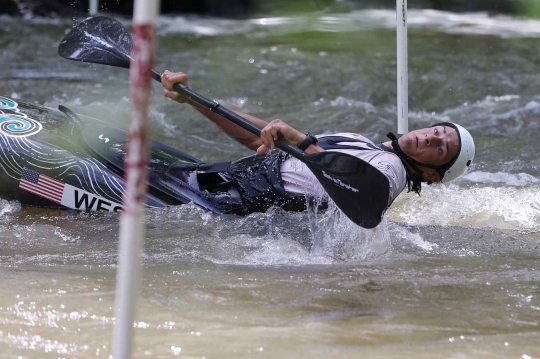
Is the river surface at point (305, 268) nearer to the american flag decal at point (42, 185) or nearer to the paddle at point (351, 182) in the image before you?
the american flag decal at point (42, 185)

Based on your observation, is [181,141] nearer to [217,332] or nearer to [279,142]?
[279,142]

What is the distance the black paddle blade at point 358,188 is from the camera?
9.66 feet

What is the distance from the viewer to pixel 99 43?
4.06 m

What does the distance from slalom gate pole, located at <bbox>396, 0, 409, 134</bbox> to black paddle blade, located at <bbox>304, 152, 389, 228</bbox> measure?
1.51m

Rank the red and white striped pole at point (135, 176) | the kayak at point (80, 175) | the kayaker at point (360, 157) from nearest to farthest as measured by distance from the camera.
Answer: the red and white striped pole at point (135, 176), the kayaker at point (360, 157), the kayak at point (80, 175)

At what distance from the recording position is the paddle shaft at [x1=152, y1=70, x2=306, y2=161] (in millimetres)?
3083

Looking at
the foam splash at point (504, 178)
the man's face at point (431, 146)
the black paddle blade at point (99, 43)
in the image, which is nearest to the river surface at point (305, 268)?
the foam splash at point (504, 178)

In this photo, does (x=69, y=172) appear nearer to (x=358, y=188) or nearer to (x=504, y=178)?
(x=358, y=188)

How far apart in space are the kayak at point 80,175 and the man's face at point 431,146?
88 cm

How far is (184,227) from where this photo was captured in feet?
11.1

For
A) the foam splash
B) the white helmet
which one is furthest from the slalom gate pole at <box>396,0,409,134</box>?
the white helmet

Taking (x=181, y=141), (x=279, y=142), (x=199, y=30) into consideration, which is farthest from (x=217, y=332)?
(x=199, y=30)

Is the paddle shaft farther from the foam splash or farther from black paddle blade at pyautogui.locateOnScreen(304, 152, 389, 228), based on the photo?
the foam splash

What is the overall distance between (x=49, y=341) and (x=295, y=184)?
5.19 ft
